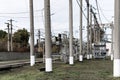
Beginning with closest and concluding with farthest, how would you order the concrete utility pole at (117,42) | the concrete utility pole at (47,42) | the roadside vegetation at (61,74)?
the roadside vegetation at (61,74)
the concrete utility pole at (117,42)
the concrete utility pole at (47,42)

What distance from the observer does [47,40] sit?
2580 centimetres

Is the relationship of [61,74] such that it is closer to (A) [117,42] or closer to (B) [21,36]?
(A) [117,42]

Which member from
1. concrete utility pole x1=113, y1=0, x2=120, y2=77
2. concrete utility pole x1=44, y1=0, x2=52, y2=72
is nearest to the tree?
concrete utility pole x1=44, y1=0, x2=52, y2=72

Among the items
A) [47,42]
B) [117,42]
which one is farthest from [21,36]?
[117,42]

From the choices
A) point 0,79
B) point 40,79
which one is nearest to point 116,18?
point 40,79

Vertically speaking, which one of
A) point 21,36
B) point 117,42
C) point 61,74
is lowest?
point 61,74

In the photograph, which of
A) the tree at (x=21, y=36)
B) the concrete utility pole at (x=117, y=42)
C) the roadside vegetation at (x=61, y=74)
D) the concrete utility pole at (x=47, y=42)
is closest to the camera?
the roadside vegetation at (x=61, y=74)

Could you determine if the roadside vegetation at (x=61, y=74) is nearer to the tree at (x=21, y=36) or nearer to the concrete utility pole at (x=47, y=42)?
the concrete utility pole at (x=47, y=42)

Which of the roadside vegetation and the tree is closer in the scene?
the roadside vegetation

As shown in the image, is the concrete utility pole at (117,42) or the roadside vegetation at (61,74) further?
the concrete utility pole at (117,42)

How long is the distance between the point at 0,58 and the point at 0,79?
52248mm

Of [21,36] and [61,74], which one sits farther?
[21,36]

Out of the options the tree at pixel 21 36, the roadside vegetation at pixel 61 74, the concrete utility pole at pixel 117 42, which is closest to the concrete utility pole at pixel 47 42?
the roadside vegetation at pixel 61 74

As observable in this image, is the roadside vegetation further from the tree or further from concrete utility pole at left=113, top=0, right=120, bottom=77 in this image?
the tree
